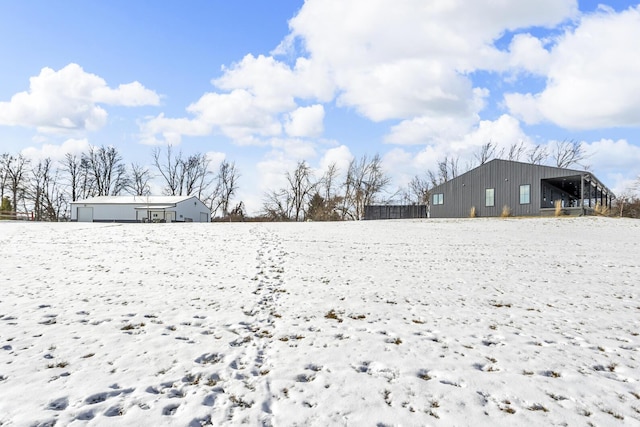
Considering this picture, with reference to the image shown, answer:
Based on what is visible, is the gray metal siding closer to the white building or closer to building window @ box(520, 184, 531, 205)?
building window @ box(520, 184, 531, 205)

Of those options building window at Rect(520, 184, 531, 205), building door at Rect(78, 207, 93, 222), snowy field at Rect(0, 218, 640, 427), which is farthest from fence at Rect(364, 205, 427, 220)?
building door at Rect(78, 207, 93, 222)

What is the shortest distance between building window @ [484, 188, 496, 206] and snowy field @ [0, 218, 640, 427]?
18.4 m

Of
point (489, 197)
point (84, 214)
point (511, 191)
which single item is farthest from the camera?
point (84, 214)

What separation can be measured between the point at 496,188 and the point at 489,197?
87 centimetres

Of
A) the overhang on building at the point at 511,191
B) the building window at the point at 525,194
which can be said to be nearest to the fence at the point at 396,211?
the overhang on building at the point at 511,191

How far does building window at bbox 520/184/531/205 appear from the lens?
26594 millimetres

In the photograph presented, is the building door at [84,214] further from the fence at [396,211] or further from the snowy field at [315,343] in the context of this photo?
the snowy field at [315,343]

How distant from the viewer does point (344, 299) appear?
699cm

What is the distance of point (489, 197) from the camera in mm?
28578

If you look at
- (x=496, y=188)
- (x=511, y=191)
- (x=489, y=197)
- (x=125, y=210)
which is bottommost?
(x=125, y=210)

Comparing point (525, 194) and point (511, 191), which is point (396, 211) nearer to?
point (511, 191)

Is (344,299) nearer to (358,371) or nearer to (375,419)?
(358,371)

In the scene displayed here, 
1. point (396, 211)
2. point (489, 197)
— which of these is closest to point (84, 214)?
point (396, 211)

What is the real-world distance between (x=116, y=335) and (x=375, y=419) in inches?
145
